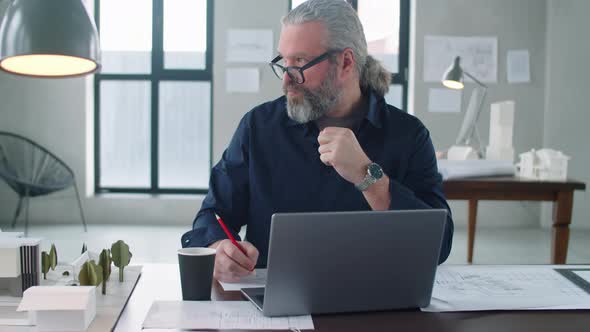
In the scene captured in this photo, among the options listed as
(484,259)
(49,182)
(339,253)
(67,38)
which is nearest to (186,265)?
(339,253)

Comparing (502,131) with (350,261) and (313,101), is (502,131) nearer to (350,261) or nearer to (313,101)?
(313,101)

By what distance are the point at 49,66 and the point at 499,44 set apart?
422cm

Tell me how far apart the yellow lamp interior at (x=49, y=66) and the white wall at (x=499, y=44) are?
373 centimetres

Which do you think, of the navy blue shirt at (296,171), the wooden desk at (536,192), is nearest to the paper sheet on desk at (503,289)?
the navy blue shirt at (296,171)

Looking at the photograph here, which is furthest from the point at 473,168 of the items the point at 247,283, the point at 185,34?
the point at 185,34

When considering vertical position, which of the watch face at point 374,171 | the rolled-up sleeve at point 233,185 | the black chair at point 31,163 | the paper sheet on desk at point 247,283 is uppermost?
the watch face at point 374,171

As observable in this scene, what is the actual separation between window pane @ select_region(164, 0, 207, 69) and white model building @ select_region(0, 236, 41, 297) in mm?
4324

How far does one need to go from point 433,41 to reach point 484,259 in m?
2.08

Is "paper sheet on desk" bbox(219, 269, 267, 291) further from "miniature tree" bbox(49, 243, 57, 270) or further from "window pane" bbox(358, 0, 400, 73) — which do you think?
"window pane" bbox(358, 0, 400, 73)

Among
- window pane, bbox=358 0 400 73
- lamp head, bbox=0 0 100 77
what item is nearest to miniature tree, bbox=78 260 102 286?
lamp head, bbox=0 0 100 77

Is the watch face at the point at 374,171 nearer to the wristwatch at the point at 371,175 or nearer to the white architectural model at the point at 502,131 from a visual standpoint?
the wristwatch at the point at 371,175

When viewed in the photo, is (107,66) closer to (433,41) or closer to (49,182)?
(49,182)

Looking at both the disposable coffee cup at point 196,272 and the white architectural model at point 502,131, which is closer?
the disposable coffee cup at point 196,272

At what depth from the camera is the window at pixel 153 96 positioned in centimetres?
511
